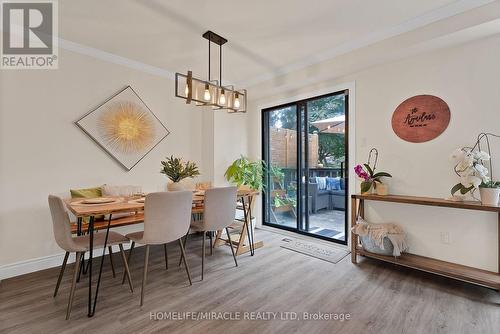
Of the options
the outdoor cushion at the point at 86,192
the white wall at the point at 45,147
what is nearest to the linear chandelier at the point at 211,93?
the white wall at the point at 45,147

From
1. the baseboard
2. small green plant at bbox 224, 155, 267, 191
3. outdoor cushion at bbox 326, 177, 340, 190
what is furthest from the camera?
small green plant at bbox 224, 155, 267, 191

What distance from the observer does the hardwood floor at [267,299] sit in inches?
67.6

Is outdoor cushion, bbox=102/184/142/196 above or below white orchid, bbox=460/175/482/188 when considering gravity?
below

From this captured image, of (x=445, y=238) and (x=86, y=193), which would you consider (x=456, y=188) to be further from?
(x=86, y=193)

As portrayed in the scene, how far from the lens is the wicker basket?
2545mm

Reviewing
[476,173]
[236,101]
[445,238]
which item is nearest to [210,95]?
[236,101]

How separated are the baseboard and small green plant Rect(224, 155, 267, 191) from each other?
7.17ft

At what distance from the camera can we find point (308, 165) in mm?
Answer: 3773

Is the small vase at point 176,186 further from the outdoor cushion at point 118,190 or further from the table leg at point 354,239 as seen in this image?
the table leg at point 354,239

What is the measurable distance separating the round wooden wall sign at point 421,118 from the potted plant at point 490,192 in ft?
2.17

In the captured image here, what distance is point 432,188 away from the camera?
2535 mm

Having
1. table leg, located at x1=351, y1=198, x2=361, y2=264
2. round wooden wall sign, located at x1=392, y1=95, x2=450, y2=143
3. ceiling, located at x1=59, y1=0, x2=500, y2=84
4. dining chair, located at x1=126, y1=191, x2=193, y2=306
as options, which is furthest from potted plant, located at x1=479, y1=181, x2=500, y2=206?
dining chair, located at x1=126, y1=191, x2=193, y2=306

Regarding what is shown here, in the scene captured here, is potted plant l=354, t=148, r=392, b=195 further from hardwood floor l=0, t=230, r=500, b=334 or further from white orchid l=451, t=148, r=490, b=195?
hardwood floor l=0, t=230, r=500, b=334

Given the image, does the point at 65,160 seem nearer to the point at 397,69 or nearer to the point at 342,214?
A: the point at 342,214
